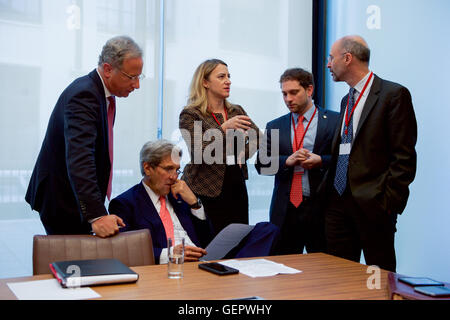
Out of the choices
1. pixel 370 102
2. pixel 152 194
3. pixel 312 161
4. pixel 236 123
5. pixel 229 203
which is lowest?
pixel 229 203

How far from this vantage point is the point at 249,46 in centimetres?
459

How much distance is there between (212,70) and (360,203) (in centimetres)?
129

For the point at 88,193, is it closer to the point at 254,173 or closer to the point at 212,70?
the point at 212,70

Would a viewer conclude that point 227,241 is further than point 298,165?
No

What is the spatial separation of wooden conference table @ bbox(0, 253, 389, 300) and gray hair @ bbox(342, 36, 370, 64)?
4.96ft

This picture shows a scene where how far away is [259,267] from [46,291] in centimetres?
79

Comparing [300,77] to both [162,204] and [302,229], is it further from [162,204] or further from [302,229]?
[162,204]

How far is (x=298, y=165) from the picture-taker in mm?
3223

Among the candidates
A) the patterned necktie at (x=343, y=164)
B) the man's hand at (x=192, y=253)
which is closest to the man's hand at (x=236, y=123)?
the patterned necktie at (x=343, y=164)

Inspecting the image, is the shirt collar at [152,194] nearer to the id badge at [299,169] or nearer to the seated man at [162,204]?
the seated man at [162,204]

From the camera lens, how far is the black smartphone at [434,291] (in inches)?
52.7

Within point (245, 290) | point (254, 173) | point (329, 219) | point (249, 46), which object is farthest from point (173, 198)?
point (249, 46)

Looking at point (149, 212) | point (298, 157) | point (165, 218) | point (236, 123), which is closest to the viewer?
point (149, 212)
